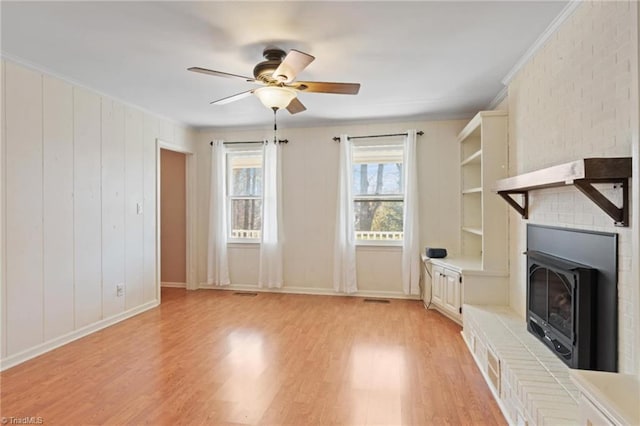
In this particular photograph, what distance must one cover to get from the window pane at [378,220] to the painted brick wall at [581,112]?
208 cm

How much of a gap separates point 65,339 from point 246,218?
2821mm

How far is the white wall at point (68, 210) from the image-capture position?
2.85 m

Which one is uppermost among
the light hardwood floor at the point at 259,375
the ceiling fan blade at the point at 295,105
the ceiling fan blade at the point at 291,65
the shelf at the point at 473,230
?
the ceiling fan blade at the point at 291,65

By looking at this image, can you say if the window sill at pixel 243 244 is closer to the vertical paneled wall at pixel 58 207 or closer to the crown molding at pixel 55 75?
the crown molding at pixel 55 75

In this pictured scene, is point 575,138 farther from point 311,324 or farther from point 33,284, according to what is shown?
point 33,284

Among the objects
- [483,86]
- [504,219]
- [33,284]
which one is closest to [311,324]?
[504,219]

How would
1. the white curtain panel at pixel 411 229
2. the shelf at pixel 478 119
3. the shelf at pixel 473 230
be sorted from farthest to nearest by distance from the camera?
the white curtain panel at pixel 411 229 < the shelf at pixel 473 230 < the shelf at pixel 478 119

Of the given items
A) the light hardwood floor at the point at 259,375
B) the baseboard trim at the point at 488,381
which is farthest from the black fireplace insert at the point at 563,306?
the light hardwood floor at the point at 259,375

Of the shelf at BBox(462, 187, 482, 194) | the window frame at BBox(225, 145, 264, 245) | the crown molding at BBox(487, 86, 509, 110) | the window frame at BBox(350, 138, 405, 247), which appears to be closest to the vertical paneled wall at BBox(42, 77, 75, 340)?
the window frame at BBox(225, 145, 264, 245)

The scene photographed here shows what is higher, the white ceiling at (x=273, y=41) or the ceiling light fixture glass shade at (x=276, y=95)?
the white ceiling at (x=273, y=41)

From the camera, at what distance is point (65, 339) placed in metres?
3.29

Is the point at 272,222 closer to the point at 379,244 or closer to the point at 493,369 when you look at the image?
the point at 379,244

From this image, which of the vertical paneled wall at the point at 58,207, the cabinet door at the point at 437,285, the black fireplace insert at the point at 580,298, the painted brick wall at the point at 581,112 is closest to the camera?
the painted brick wall at the point at 581,112

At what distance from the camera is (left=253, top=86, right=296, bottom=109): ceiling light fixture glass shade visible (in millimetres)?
2639
